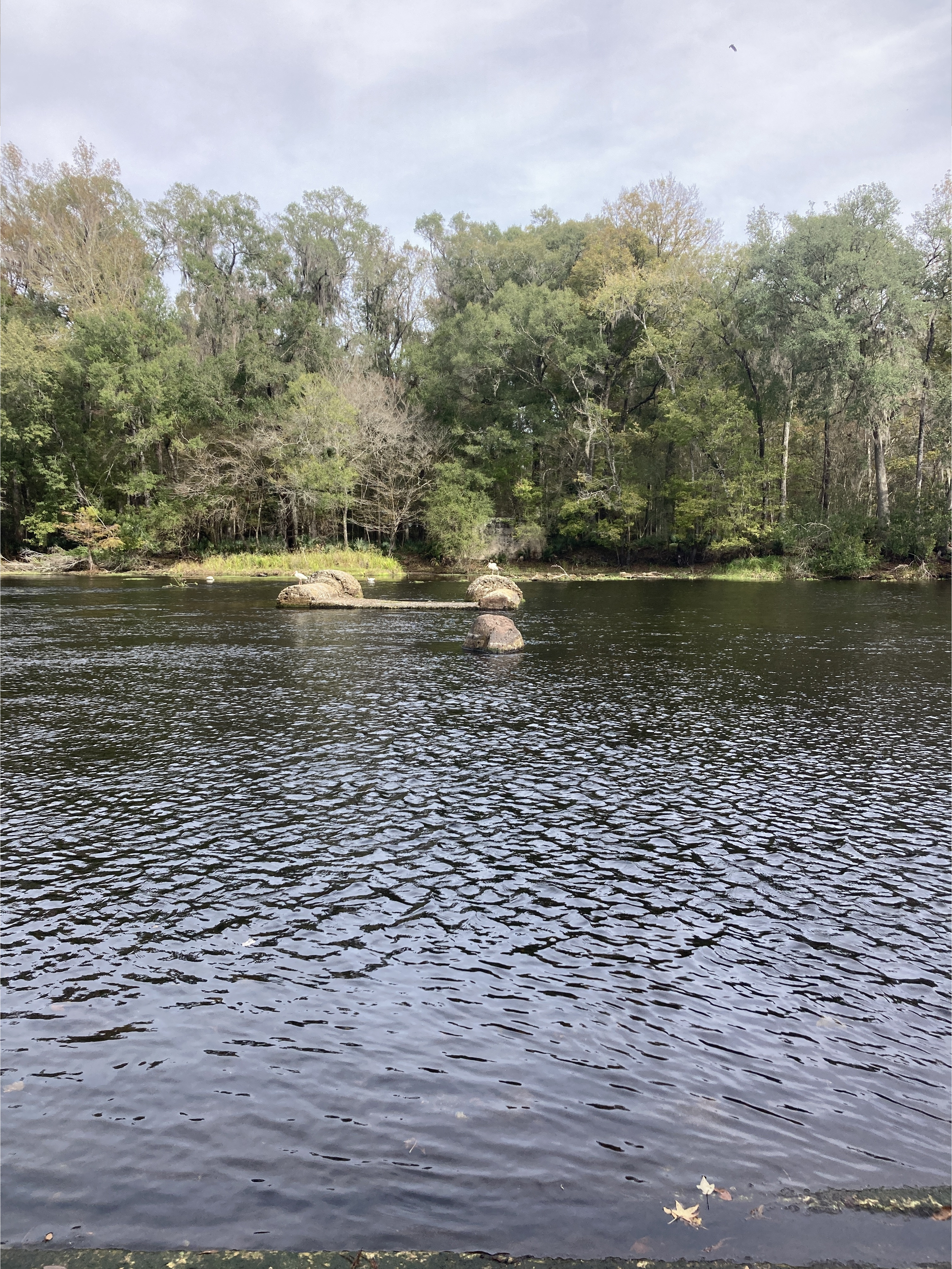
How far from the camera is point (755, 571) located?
53594mm

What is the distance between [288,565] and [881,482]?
39.1 metres

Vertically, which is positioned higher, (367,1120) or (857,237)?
(857,237)

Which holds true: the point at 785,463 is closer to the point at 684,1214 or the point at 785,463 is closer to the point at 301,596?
the point at 301,596

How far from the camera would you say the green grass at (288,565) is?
53844 millimetres

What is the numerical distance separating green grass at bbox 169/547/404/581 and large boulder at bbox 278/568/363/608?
15.5m

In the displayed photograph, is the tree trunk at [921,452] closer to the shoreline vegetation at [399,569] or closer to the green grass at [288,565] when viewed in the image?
the shoreline vegetation at [399,569]

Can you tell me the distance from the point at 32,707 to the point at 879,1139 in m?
15.9

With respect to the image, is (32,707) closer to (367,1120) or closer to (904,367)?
(367,1120)

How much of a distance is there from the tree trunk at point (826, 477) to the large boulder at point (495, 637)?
A: 3792 centimetres

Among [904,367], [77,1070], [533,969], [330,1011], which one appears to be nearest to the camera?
[77,1070]

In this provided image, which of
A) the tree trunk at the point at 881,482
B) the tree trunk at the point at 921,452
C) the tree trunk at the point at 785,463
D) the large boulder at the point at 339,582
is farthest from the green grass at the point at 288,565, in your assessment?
the tree trunk at the point at 921,452

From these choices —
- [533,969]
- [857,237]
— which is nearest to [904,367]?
[857,237]

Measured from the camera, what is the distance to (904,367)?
152 ft

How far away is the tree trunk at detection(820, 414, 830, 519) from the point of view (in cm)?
5412
